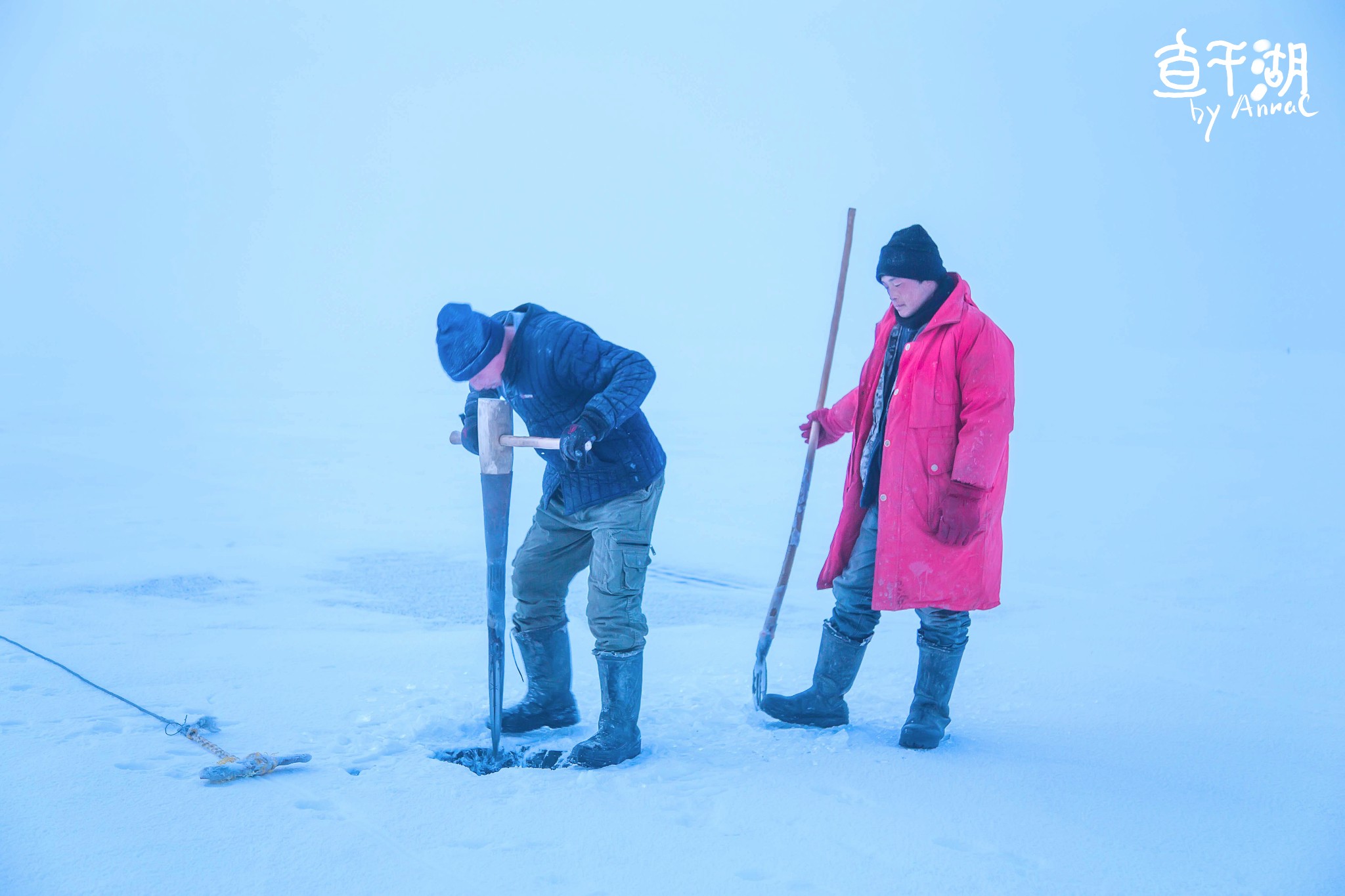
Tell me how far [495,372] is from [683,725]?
1.18 meters


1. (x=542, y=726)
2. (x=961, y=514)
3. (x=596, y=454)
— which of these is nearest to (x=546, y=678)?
(x=542, y=726)

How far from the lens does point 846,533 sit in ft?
8.76

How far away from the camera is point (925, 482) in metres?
2.44

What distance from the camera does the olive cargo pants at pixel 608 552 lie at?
94.8 inches

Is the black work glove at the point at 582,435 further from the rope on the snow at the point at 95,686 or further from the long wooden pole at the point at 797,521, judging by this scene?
the rope on the snow at the point at 95,686

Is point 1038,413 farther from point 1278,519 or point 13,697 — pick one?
point 13,697

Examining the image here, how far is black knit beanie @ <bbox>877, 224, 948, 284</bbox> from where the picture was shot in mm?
2473

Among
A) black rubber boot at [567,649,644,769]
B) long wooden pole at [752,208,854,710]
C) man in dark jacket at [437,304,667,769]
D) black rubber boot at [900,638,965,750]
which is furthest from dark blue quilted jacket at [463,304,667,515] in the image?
black rubber boot at [900,638,965,750]

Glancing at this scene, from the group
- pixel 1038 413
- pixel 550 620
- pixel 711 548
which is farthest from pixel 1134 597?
pixel 1038 413

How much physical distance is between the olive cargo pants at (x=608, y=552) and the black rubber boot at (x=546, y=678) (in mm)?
201

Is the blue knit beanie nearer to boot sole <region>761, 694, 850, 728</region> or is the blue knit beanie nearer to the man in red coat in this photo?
the man in red coat

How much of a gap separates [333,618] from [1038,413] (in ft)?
34.4

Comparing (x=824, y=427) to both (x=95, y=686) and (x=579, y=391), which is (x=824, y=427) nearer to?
(x=579, y=391)

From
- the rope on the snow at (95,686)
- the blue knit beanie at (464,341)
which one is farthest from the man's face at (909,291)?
the rope on the snow at (95,686)
